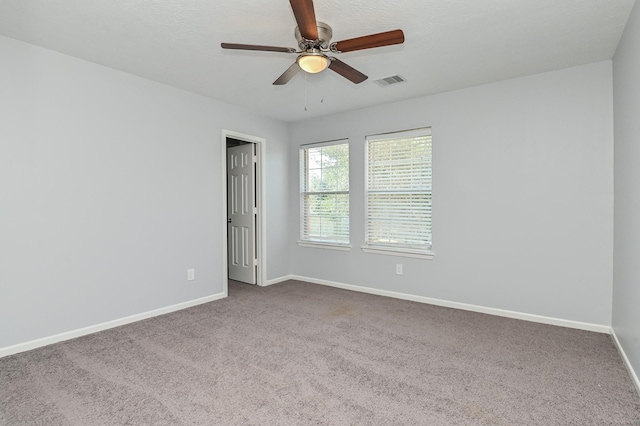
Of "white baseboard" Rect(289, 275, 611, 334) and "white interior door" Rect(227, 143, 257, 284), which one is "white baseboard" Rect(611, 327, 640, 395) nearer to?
"white baseboard" Rect(289, 275, 611, 334)

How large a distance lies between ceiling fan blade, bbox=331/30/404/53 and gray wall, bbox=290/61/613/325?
2070 millimetres

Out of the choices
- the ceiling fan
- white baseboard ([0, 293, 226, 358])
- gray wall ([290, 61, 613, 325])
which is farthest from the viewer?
gray wall ([290, 61, 613, 325])

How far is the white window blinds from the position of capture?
415cm

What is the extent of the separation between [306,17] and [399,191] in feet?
9.23

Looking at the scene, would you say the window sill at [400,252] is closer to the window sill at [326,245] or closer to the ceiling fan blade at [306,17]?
the window sill at [326,245]

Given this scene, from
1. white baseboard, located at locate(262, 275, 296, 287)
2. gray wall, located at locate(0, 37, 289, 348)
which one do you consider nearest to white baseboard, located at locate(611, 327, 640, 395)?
white baseboard, located at locate(262, 275, 296, 287)

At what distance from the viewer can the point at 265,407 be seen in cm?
200

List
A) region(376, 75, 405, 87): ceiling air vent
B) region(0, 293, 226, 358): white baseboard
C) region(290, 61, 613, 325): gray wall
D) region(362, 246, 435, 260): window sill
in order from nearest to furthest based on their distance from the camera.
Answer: region(0, 293, 226, 358): white baseboard, region(290, 61, 613, 325): gray wall, region(376, 75, 405, 87): ceiling air vent, region(362, 246, 435, 260): window sill

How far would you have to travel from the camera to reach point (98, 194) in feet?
10.5

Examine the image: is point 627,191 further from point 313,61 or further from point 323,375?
point 323,375

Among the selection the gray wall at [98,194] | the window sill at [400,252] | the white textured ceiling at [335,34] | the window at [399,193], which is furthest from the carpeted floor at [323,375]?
the white textured ceiling at [335,34]

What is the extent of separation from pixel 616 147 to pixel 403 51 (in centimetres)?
202

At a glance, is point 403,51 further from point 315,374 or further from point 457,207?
point 315,374

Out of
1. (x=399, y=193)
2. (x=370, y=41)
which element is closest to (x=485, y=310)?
(x=399, y=193)
